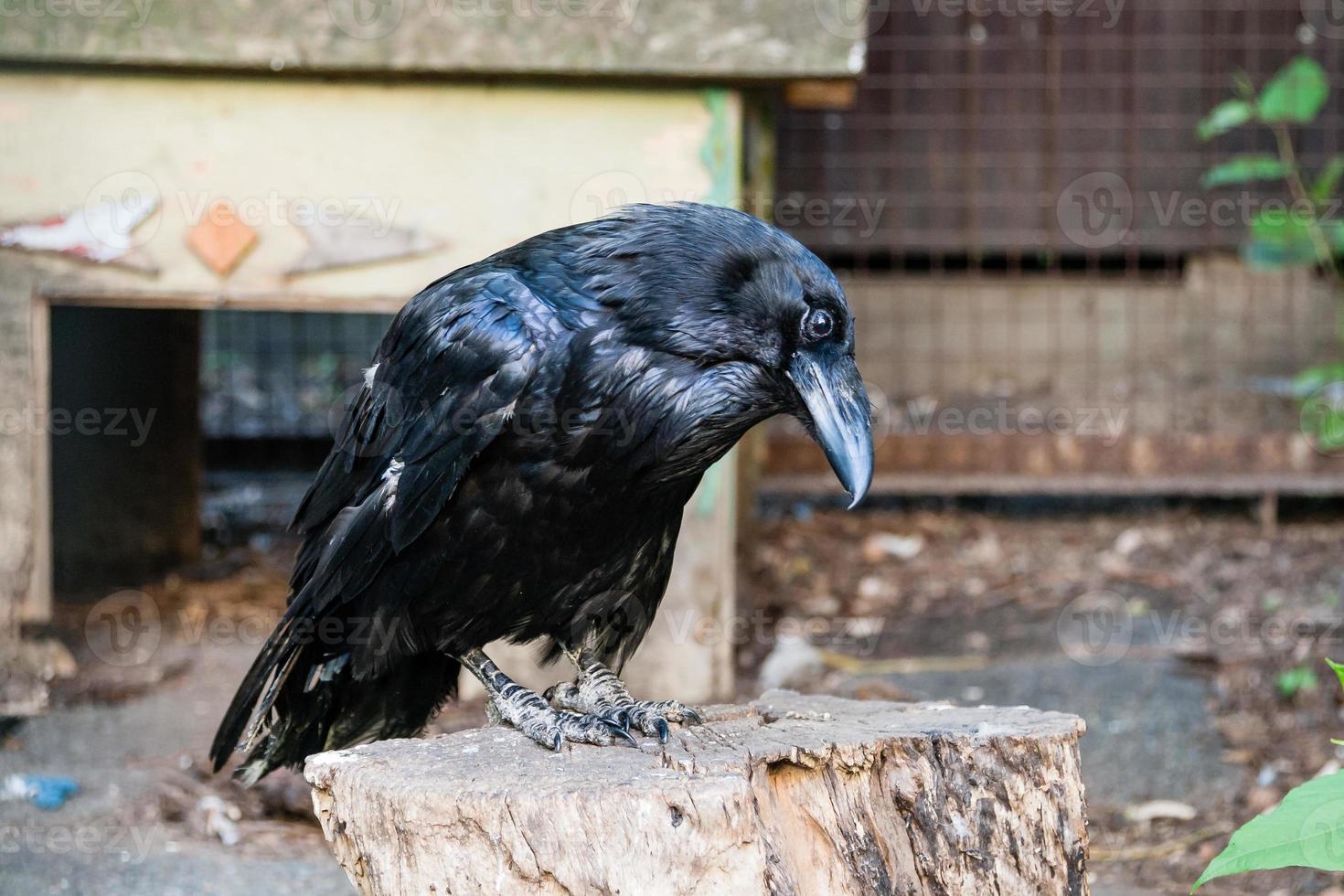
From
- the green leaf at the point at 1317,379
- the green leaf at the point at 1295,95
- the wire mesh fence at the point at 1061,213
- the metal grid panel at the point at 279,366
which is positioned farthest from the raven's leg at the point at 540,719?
the metal grid panel at the point at 279,366

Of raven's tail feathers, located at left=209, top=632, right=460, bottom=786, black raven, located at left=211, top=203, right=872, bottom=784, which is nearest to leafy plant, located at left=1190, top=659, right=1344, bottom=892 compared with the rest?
black raven, located at left=211, top=203, right=872, bottom=784

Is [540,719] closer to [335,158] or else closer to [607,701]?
[607,701]

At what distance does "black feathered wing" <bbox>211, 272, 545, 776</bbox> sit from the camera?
103 inches

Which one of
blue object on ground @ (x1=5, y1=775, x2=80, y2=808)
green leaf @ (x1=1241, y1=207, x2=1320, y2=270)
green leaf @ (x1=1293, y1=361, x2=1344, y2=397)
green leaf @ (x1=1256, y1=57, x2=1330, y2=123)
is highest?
green leaf @ (x1=1256, y1=57, x2=1330, y2=123)

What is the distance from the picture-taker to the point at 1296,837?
6.15 feet

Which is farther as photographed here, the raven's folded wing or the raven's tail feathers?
the raven's tail feathers

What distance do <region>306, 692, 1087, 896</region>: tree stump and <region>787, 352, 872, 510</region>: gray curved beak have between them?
467mm

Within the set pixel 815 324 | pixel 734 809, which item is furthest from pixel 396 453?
pixel 734 809

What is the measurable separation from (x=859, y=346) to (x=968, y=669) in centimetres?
273

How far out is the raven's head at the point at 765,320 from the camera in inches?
95.1

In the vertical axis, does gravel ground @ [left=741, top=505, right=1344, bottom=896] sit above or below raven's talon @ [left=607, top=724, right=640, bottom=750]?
below

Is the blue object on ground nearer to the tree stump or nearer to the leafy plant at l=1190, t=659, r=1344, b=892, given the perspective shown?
the tree stump

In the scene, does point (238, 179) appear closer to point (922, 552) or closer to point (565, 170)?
point (565, 170)

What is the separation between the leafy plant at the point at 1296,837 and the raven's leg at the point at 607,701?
98 cm
